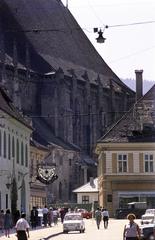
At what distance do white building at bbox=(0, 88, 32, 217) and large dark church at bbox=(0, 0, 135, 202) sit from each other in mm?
41891

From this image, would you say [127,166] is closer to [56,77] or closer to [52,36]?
[56,77]

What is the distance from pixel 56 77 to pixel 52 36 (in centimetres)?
1518

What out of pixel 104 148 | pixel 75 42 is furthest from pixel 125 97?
pixel 104 148

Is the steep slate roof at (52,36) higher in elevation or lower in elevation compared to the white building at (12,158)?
higher

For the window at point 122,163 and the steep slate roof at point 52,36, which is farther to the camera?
the steep slate roof at point 52,36

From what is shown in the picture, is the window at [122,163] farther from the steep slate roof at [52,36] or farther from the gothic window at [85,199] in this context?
the steep slate roof at [52,36]

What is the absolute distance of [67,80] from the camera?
119m

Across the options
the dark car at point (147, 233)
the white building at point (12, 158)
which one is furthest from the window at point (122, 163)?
the dark car at point (147, 233)

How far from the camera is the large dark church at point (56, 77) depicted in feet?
375

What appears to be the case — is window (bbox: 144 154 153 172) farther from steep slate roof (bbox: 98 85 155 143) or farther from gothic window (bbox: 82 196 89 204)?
gothic window (bbox: 82 196 89 204)

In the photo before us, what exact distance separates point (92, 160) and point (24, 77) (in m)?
15.8

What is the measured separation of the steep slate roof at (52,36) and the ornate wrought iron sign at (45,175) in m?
56.3

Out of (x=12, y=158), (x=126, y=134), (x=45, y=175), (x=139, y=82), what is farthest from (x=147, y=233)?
(x=139, y=82)

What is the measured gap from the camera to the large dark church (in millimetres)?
114188
